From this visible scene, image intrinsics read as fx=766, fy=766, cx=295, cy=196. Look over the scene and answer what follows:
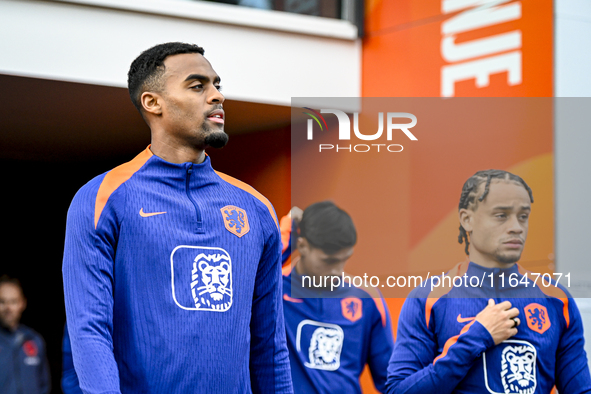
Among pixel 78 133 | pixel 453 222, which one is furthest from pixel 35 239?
pixel 453 222

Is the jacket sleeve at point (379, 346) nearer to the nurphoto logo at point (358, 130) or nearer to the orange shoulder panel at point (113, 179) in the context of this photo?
the nurphoto logo at point (358, 130)

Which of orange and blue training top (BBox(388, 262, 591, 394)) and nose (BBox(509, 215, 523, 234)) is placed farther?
nose (BBox(509, 215, 523, 234))

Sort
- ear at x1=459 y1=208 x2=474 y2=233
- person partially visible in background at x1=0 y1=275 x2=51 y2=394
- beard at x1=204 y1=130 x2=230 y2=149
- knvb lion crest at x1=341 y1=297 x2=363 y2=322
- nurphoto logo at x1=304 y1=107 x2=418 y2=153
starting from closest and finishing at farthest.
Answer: beard at x1=204 y1=130 x2=230 y2=149 < ear at x1=459 y1=208 x2=474 y2=233 < knvb lion crest at x1=341 y1=297 x2=363 y2=322 < nurphoto logo at x1=304 y1=107 x2=418 y2=153 < person partially visible in background at x1=0 y1=275 x2=51 y2=394

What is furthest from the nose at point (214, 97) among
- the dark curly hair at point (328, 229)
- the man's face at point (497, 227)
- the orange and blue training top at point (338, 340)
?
the orange and blue training top at point (338, 340)

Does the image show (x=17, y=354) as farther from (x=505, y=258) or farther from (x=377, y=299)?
(x=505, y=258)

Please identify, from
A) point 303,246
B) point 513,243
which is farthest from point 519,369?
point 303,246

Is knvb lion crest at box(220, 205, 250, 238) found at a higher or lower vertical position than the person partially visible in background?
A: higher

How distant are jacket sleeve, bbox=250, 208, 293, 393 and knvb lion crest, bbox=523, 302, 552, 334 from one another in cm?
155

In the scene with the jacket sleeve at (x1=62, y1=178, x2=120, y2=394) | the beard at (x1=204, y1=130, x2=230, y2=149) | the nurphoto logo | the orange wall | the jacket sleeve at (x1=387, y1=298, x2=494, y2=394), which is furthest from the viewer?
the orange wall

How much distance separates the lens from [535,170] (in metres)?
4.82

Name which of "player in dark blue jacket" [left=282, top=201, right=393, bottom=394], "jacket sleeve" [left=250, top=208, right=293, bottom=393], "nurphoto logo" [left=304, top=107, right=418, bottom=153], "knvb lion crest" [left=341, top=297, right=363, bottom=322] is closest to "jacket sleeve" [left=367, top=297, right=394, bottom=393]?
"player in dark blue jacket" [left=282, top=201, right=393, bottom=394]

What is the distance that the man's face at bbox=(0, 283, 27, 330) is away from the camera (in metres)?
6.04

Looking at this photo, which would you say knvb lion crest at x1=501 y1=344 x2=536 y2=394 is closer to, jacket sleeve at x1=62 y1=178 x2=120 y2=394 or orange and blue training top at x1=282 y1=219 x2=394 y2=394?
orange and blue training top at x1=282 y1=219 x2=394 y2=394

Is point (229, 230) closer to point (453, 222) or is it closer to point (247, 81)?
point (453, 222)
